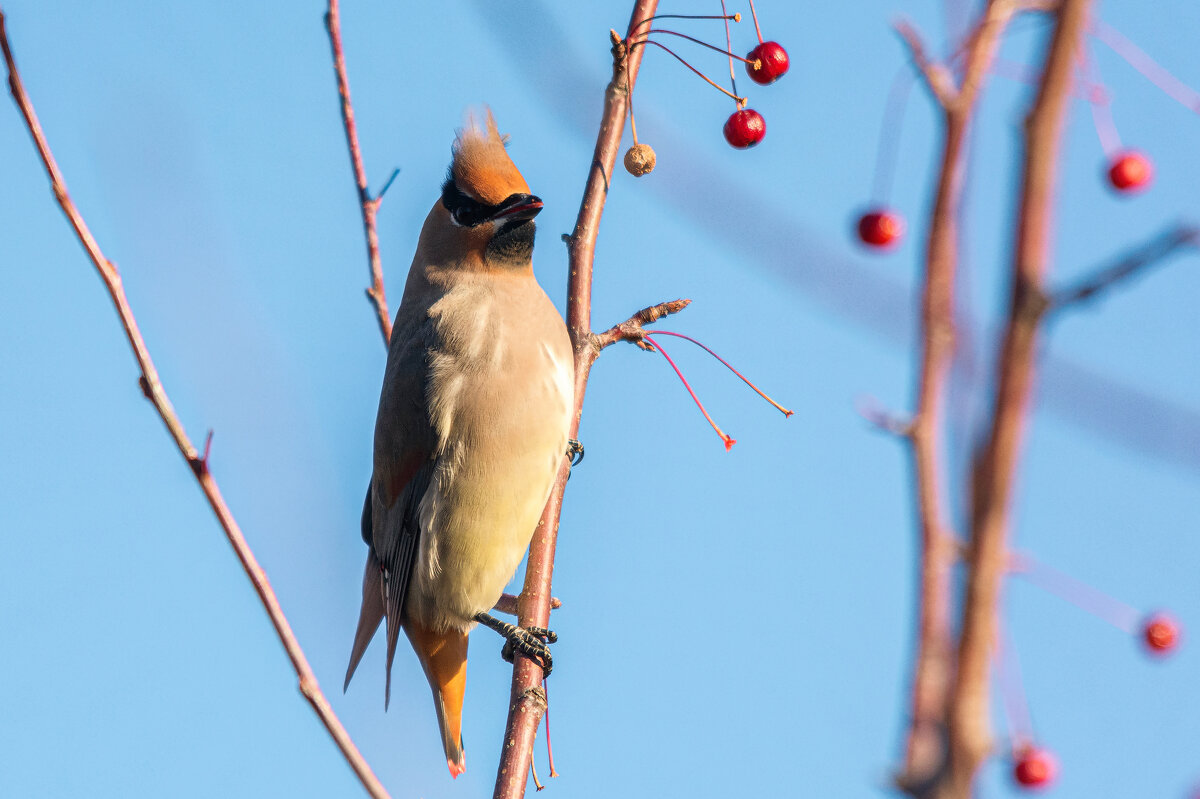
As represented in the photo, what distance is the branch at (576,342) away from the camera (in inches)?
113

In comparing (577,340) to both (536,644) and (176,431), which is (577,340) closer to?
(536,644)

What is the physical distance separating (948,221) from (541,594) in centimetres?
280

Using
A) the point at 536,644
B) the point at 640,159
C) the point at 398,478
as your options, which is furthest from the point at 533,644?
the point at 640,159

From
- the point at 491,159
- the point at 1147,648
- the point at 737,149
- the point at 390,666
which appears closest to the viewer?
the point at 1147,648

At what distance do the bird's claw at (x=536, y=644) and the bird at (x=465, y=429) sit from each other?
0.65ft

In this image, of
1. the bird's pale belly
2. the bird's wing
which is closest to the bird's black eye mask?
the bird's wing

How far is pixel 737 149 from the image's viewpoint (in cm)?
307

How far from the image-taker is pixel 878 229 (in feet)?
5.23

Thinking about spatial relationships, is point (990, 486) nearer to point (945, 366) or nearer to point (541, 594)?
point (945, 366)

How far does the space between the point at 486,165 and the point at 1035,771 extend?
272 cm

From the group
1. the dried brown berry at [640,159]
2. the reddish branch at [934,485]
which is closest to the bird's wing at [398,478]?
the dried brown berry at [640,159]

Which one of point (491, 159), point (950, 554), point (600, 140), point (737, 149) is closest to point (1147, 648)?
point (950, 554)

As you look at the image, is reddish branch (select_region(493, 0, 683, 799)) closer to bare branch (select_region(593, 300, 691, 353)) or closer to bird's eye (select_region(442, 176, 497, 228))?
bare branch (select_region(593, 300, 691, 353))

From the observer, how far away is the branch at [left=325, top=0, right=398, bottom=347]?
8.71 feet
